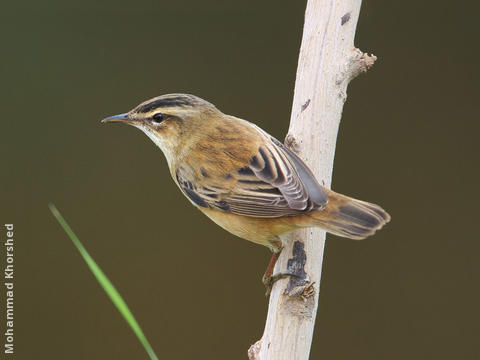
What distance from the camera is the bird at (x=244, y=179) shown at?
271 centimetres

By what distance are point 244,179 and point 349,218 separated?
570 mm

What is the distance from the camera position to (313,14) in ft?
9.19

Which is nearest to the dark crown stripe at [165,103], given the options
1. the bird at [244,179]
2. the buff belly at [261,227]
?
the bird at [244,179]

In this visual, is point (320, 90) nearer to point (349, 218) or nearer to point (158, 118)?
point (349, 218)

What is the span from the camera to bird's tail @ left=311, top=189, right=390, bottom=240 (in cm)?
268

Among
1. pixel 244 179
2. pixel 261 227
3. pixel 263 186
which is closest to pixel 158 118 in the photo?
pixel 244 179

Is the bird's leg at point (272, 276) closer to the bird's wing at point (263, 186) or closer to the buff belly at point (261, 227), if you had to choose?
the buff belly at point (261, 227)

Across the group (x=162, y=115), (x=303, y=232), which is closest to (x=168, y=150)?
(x=162, y=115)

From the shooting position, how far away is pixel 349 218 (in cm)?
272

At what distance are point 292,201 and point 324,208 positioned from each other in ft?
0.48

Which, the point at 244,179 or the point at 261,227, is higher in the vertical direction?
the point at 244,179

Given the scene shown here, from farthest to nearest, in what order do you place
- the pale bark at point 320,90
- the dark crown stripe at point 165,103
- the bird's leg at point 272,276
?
the dark crown stripe at point 165,103, the pale bark at point 320,90, the bird's leg at point 272,276

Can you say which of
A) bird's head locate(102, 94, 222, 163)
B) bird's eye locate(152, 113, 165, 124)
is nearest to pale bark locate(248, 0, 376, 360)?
bird's head locate(102, 94, 222, 163)

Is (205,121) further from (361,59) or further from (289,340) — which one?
(289,340)
